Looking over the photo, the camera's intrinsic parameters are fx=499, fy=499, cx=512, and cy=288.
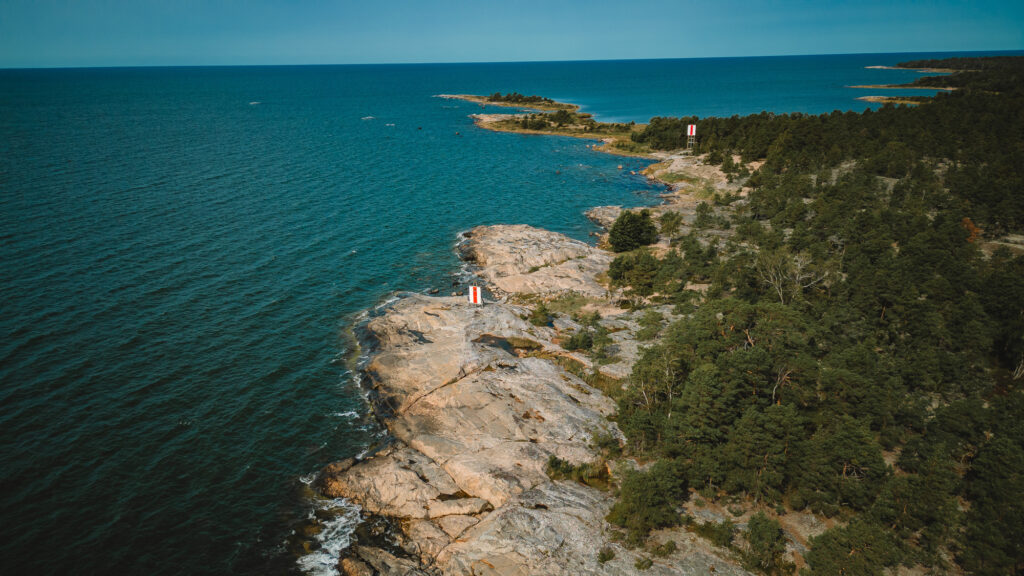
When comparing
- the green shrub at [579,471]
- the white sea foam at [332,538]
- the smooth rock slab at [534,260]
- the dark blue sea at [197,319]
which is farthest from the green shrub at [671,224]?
the white sea foam at [332,538]

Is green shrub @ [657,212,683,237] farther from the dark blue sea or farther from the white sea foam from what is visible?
the white sea foam

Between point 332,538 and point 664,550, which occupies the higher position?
point 664,550

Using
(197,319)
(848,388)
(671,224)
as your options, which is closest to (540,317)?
(848,388)

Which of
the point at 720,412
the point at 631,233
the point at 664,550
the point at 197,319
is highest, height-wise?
the point at 631,233

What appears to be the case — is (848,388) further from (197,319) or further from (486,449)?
(197,319)

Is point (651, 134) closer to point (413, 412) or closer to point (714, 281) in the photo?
point (714, 281)

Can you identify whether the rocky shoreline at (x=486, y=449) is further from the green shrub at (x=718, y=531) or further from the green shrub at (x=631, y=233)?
the green shrub at (x=631, y=233)
